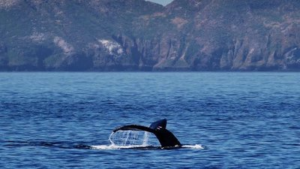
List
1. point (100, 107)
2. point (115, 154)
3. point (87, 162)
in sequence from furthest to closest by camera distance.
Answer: point (100, 107) < point (115, 154) < point (87, 162)

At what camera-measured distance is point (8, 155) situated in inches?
1879

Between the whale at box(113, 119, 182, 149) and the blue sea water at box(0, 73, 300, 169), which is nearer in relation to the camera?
the blue sea water at box(0, 73, 300, 169)

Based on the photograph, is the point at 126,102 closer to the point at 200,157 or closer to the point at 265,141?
the point at 265,141

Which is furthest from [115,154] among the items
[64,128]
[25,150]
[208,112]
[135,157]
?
[208,112]

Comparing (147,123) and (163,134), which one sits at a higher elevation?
(163,134)

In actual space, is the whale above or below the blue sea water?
above

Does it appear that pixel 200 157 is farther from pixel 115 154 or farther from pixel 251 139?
pixel 251 139

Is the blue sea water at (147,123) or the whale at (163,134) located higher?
the whale at (163,134)

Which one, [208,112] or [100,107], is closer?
[208,112]

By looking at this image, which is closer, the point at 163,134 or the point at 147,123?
the point at 163,134

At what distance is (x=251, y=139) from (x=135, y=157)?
11.3 meters

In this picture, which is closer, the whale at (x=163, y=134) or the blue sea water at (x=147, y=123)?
the blue sea water at (x=147, y=123)

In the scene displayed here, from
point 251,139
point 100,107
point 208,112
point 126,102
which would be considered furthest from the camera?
point 126,102

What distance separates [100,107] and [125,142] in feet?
116
